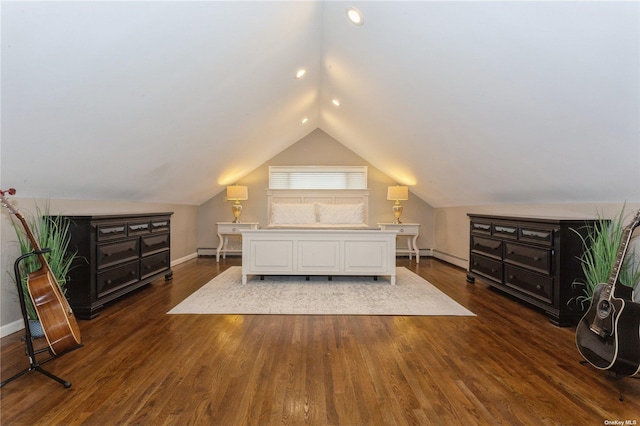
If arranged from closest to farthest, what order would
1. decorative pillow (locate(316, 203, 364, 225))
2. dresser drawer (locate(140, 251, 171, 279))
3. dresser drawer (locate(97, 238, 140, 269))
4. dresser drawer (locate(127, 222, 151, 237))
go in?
dresser drawer (locate(97, 238, 140, 269)), dresser drawer (locate(127, 222, 151, 237)), dresser drawer (locate(140, 251, 171, 279)), decorative pillow (locate(316, 203, 364, 225))

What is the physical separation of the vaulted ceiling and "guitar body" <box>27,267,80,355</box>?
89 cm

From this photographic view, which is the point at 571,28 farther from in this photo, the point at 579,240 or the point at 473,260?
the point at 473,260

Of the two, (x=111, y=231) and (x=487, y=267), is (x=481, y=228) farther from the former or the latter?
(x=111, y=231)

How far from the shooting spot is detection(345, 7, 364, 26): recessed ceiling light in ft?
8.14

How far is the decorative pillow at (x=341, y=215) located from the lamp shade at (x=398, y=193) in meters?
0.79

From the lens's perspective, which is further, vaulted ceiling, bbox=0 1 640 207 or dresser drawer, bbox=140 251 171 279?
dresser drawer, bbox=140 251 171 279

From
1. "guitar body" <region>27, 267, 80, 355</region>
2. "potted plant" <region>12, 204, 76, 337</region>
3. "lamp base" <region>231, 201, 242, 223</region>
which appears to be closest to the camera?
"guitar body" <region>27, 267, 80, 355</region>

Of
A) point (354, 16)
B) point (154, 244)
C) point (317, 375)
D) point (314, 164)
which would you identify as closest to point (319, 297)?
point (317, 375)

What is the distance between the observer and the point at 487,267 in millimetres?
3662

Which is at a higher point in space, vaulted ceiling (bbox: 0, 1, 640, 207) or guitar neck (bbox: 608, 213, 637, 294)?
vaulted ceiling (bbox: 0, 1, 640, 207)

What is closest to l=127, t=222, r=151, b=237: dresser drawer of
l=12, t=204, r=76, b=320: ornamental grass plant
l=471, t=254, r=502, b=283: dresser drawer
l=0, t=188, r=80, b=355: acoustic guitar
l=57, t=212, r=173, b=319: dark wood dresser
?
l=57, t=212, r=173, b=319: dark wood dresser

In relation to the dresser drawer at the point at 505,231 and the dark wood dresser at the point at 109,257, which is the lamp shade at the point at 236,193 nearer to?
the dark wood dresser at the point at 109,257

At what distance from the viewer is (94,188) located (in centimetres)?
308

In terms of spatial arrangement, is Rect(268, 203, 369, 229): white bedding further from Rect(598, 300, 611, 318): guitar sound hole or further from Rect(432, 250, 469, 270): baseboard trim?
Rect(598, 300, 611, 318): guitar sound hole
